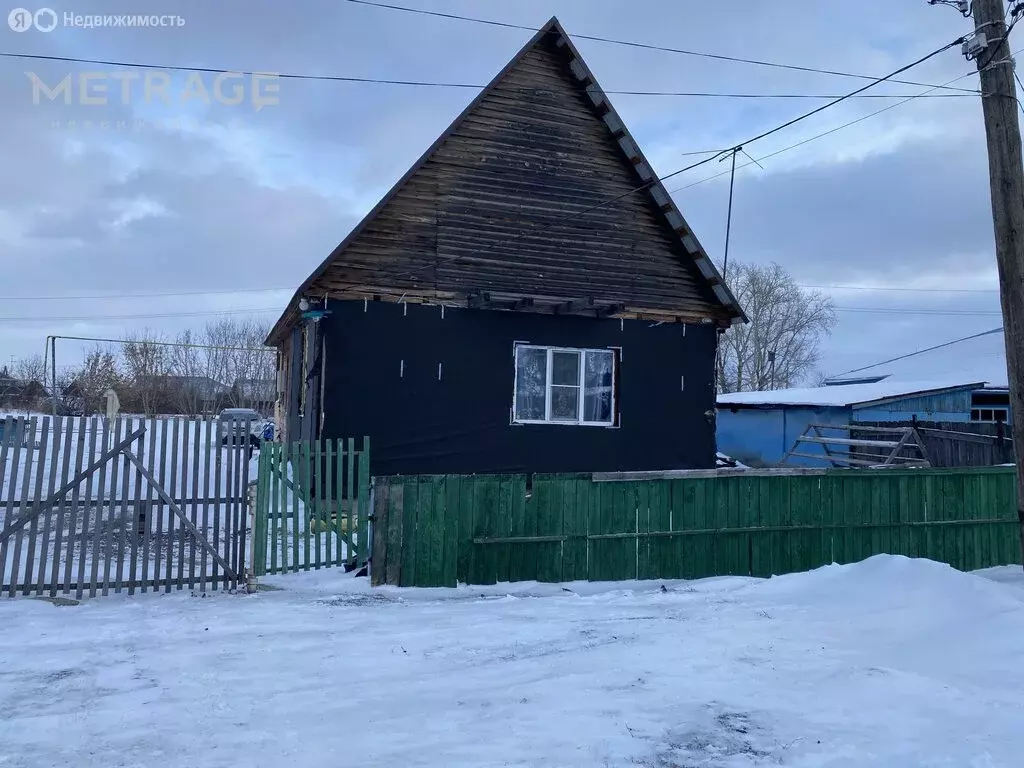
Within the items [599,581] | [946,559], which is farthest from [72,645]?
[946,559]

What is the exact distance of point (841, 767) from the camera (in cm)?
466

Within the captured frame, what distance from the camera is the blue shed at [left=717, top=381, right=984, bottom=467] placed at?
24391mm

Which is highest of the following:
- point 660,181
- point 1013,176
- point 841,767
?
point 660,181

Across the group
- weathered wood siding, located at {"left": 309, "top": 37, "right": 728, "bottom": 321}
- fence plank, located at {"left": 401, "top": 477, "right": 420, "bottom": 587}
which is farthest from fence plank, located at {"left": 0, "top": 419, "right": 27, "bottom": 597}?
weathered wood siding, located at {"left": 309, "top": 37, "right": 728, "bottom": 321}

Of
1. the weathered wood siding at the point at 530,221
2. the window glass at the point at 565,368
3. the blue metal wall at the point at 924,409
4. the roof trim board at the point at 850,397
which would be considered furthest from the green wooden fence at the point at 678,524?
the blue metal wall at the point at 924,409

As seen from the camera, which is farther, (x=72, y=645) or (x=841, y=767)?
(x=72, y=645)

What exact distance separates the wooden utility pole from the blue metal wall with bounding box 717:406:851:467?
15.7 m

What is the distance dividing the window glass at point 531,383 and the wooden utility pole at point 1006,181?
27.1ft

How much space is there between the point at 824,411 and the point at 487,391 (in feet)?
49.2

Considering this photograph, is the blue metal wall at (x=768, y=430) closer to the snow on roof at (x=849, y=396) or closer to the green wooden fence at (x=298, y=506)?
the snow on roof at (x=849, y=396)

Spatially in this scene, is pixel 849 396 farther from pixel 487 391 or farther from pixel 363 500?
pixel 363 500

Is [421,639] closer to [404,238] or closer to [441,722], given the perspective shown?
[441,722]

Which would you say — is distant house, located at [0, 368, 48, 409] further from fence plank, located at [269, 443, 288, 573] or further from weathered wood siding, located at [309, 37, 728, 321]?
fence plank, located at [269, 443, 288, 573]

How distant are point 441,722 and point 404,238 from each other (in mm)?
9955
